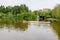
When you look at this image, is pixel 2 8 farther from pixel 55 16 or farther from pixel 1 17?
pixel 55 16

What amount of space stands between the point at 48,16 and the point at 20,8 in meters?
2.83

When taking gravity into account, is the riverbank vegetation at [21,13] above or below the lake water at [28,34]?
above

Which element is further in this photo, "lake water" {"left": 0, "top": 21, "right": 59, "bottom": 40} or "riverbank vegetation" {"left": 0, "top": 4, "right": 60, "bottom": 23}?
"riverbank vegetation" {"left": 0, "top": 4, "right": 60, "bottom": 23}

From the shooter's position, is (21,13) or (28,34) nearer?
(28,34)

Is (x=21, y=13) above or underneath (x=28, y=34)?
above

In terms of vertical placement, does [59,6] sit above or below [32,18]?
above

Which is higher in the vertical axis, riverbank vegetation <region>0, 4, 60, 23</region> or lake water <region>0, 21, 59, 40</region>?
riverbank vegetation <region>0, 4, 60, 23</region>

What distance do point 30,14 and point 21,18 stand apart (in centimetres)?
120

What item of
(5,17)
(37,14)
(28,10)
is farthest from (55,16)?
(5,17)

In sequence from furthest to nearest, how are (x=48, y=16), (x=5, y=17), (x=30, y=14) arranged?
1. (x=48, y=16)
2. (x=30, y=14)
3. (x=5, y=17)

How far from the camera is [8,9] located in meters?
16.9

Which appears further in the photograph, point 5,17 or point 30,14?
point 30,14

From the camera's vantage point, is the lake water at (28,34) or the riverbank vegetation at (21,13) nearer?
the lake water at (28,34)

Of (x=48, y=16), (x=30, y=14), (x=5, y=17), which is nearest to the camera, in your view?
(x=5, y=17)
